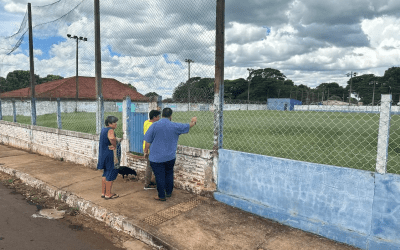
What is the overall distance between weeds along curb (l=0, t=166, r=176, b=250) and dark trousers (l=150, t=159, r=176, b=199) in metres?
0.82

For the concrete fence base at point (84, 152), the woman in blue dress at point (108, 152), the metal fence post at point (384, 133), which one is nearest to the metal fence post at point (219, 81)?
the concrete fence base at point (84, 152)

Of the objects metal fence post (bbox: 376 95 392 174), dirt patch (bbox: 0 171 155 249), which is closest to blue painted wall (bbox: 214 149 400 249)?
metal fence post (bbox: 376 95 392 174)

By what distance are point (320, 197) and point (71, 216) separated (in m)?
3.87

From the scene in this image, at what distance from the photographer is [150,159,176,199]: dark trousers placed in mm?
4480

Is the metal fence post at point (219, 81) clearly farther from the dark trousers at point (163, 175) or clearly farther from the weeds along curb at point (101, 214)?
the weeds along curb at point (101, 214)

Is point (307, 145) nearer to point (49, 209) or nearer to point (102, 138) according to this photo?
point (102, 138)

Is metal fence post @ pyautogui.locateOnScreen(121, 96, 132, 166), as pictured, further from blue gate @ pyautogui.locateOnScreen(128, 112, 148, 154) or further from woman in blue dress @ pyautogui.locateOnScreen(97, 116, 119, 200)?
woman in blue dress @ pyautogui.locateOnScreen(97, 116, 119, 200)

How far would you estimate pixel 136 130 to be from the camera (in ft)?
20.4

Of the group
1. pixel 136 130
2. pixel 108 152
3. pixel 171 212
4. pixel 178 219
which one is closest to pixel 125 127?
pixel 136 130

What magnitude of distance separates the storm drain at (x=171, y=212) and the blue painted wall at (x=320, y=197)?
62 centimetres

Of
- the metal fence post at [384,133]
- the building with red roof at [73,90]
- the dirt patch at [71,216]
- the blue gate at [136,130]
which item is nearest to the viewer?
the metal fence post at [384,133]

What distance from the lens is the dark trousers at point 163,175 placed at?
4480 millimetres

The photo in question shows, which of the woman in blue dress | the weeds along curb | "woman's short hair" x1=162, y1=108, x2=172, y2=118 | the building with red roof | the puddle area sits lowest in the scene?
→ the puddle area

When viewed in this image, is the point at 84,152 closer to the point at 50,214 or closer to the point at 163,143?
the point at 50,214
